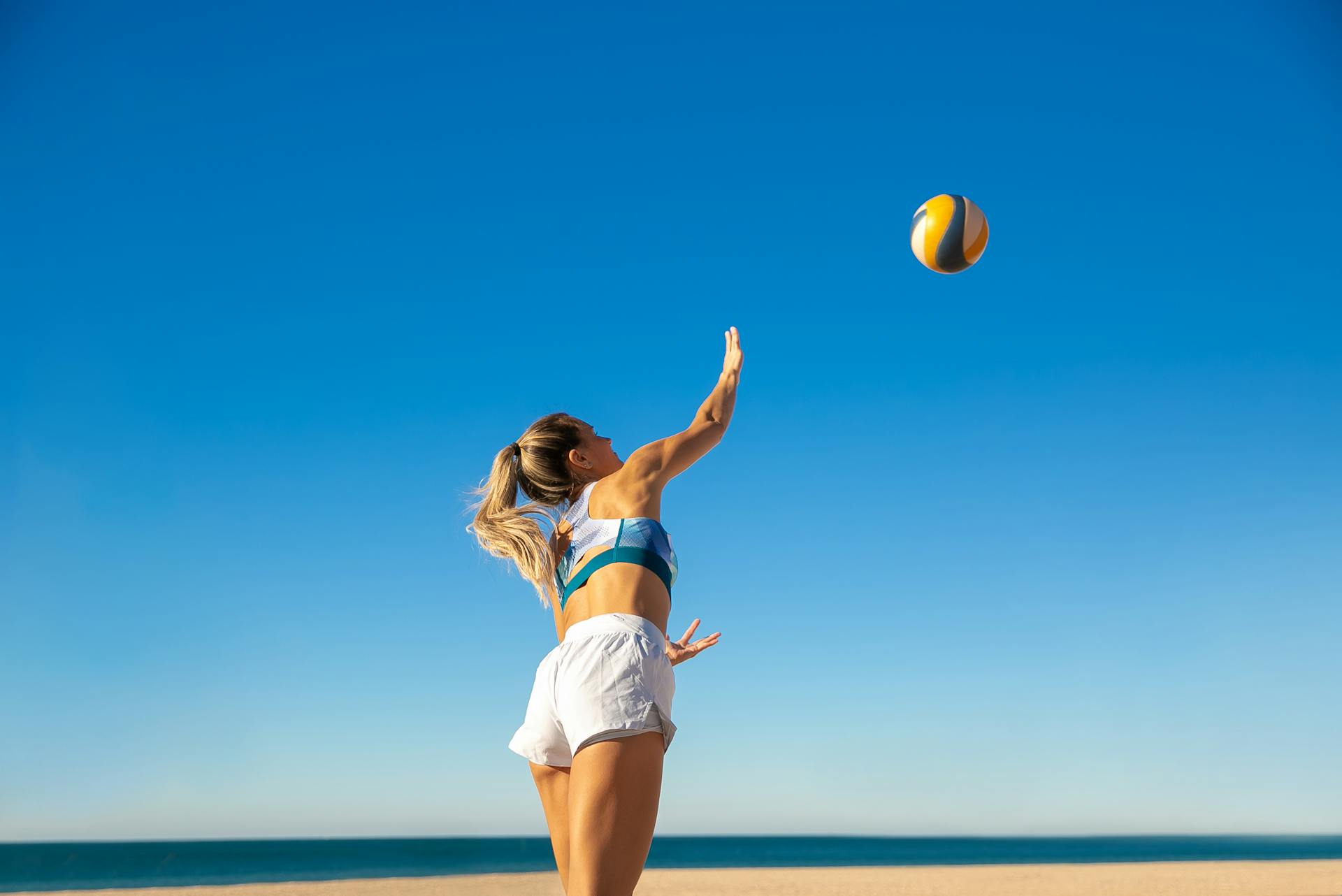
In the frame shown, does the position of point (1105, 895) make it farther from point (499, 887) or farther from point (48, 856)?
point (48, 856)

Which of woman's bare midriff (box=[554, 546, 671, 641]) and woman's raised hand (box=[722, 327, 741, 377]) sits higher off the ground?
woman's raised hand (box=[722, 327, 741, 377])

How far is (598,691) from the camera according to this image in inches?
110

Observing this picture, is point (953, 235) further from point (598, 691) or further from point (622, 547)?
point (598, 691)

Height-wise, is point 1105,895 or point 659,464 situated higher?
point 659,464

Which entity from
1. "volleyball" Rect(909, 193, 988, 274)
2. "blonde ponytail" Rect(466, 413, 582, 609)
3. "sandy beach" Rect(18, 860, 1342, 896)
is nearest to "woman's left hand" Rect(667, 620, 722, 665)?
"blonde ponytail" Rect(466, 413, 582, 609)

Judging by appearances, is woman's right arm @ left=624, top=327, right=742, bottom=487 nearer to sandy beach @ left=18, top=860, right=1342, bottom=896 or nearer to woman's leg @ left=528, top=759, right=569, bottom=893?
woman's leg @ left=528, top=759, right=569, bottom=893

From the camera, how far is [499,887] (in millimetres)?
29500

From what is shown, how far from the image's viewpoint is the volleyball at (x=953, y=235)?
6750 millimetres

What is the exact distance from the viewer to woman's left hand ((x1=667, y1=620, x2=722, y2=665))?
156 inches

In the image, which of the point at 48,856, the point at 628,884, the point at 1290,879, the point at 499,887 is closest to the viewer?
the point at 628,884

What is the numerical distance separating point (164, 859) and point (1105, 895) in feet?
173

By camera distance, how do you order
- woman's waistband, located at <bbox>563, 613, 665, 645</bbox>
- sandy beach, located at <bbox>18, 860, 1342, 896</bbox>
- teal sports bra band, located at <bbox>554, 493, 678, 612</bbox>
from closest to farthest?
woman's waistband, located at <bbox>563, 613, 665, 645</bbox> → teal sports bra band, located at <bbox>554, 493, 678, 612</bbox> → sandy beach, located at <bbox>18, 860, 1342, 896</bbox>

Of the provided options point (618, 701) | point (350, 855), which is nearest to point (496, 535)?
point (618, 701)

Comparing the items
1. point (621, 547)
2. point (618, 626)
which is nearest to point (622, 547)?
point (621, 547)
